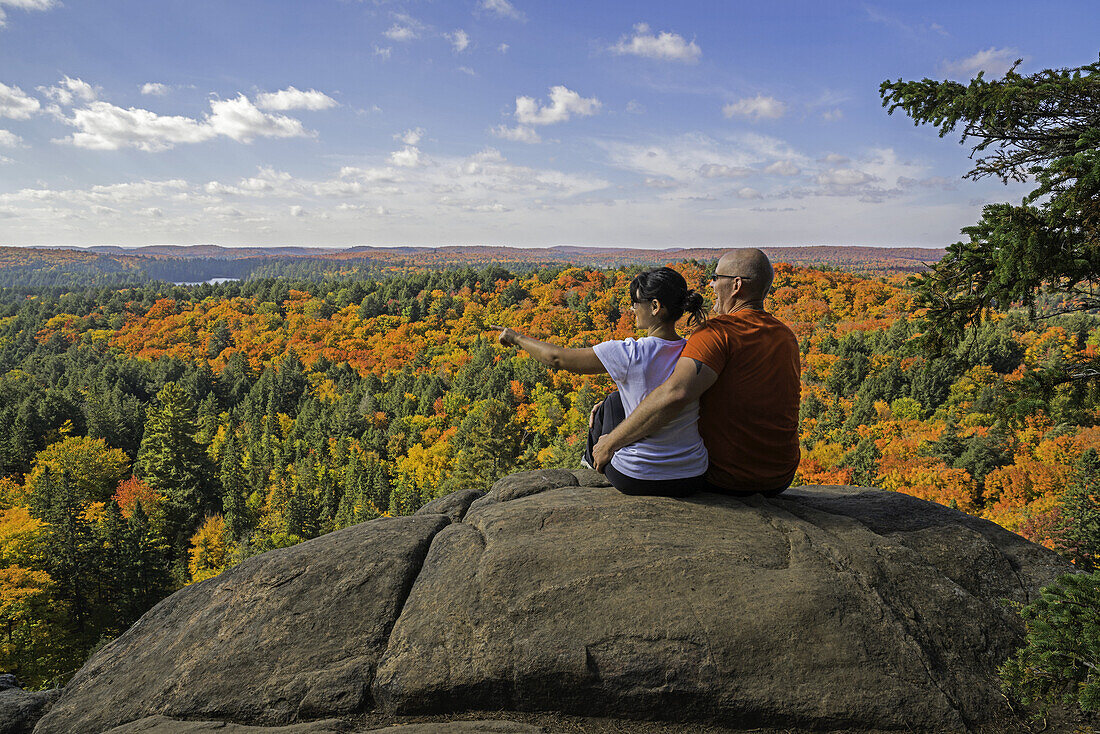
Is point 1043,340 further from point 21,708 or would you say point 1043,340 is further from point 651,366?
point 21,708

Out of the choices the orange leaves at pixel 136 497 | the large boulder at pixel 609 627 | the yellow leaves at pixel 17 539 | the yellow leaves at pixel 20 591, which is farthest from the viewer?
the orange leaves at pixel 136 497

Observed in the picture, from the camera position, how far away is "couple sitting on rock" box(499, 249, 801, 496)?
15.3 ft

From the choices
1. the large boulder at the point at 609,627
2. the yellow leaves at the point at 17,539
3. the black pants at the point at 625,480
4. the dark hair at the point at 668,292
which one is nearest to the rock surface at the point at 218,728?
the large boulder at the point at 609,627

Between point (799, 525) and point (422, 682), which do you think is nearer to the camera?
point (422, 682)

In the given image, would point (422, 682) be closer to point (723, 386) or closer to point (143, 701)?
point (143, 701)

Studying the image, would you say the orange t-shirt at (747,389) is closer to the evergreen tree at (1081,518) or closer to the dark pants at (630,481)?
the dark pants at (630,481)

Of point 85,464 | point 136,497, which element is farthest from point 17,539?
point 85,464

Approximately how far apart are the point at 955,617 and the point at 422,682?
153 inches

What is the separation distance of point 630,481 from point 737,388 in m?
1.27

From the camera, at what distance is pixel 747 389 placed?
487 cm

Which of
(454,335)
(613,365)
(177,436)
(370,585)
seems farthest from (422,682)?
(454,335)

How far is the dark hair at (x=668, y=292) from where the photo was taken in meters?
4.71

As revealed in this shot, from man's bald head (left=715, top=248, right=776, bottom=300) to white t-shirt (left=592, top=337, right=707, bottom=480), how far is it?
0.82 m

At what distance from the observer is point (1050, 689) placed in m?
3.32
